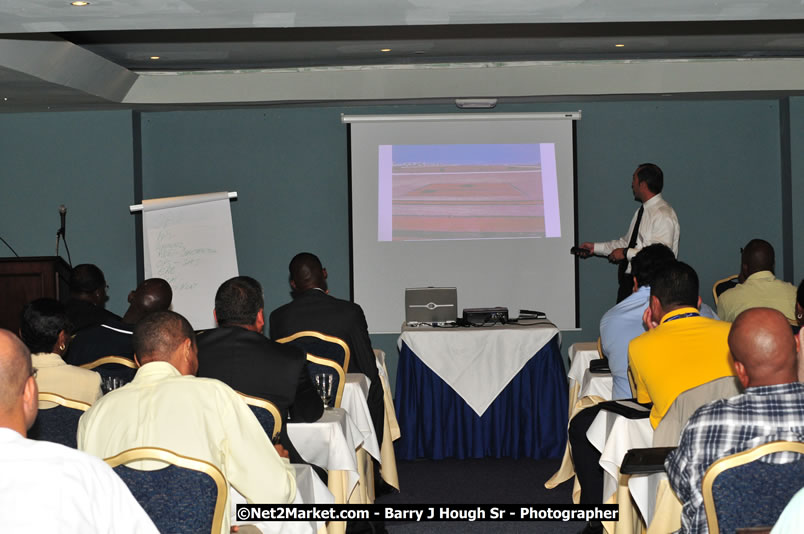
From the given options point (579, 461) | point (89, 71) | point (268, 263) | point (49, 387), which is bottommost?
point (579, 461)

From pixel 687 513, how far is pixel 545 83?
5.34m

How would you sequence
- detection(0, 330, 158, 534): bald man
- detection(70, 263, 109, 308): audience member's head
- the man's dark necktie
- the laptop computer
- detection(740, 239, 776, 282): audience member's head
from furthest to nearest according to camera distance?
the man's dark necktie → the laptop computer → detection(740, 239, 776, 282): audience member's head → detection(70, 263, 109, 308): audience member's head → detection(0, 330, 158, 534): bald man

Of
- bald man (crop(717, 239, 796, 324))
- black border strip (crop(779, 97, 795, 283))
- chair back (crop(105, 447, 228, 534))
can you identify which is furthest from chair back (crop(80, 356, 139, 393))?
black border strip (crop(779, 97, 795, 283))

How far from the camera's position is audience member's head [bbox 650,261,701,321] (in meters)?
3.51

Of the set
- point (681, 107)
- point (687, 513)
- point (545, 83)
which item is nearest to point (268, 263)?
point (545, 83)

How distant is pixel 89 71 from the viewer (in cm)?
639

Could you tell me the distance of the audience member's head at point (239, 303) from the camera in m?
3.57

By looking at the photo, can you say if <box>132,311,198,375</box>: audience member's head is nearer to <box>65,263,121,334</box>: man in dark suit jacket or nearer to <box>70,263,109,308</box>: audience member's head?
<box>65,263,121,334</box>: man in dark suit jacket

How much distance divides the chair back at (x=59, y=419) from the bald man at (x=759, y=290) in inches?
153

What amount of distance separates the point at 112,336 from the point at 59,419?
1.50 metres

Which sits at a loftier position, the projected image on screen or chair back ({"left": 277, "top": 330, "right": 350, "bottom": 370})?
the projected image on screen

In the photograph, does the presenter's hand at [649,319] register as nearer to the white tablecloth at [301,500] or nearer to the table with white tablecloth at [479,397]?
the white tablecloth at [301,500]

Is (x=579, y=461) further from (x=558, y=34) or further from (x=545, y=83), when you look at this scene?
(x=545, y=83)

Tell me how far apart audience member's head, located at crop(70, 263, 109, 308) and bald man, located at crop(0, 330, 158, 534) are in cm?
343
